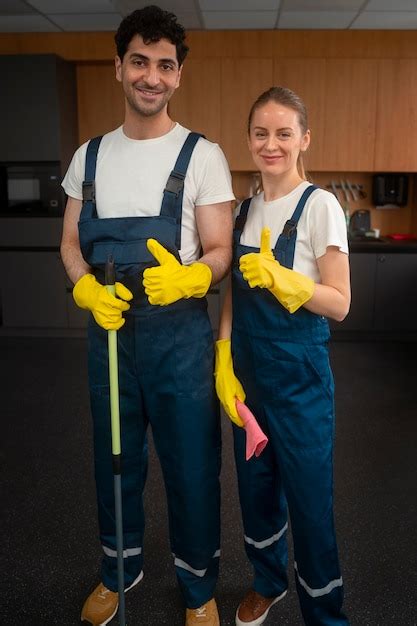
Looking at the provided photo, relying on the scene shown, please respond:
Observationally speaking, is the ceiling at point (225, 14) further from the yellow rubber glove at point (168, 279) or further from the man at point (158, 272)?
the yellow rubber glove at point (168, 279)

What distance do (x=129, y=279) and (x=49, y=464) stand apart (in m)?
1.40

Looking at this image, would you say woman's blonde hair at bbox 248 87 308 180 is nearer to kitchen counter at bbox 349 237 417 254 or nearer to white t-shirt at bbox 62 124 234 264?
white t-shirt at bbox 62 124 234 264

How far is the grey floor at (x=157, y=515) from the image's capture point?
66.6 inches

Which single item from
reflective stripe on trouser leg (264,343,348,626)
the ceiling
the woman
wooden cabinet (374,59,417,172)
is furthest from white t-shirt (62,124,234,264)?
wooden cabinet (374,59,417,172)

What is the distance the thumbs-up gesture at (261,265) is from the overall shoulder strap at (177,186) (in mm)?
238

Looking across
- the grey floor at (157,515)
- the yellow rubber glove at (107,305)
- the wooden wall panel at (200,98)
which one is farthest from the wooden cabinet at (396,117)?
the yellow rubber glove at (107,305)

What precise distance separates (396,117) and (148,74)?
356cm

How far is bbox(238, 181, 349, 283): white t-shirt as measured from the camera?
1.30 metres

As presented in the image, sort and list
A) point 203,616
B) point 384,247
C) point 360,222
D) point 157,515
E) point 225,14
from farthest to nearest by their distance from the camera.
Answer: point 360,222 < point 384,247 < point 225,14 < point 157,515 < point 203,616

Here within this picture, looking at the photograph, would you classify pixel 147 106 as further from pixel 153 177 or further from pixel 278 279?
pixel 278 279

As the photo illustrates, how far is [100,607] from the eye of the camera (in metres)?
1.62

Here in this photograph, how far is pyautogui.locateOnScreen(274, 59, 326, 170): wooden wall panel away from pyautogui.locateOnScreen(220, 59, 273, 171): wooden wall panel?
0.10 m

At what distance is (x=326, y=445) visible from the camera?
1.39 meters

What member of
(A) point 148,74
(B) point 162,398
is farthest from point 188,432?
(A) point 148,74
